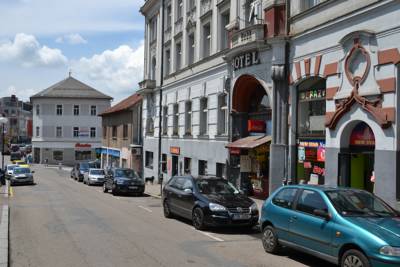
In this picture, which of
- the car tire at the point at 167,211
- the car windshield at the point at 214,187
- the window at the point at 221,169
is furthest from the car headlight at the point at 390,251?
the window at the point at 221,169

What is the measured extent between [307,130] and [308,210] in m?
9.86

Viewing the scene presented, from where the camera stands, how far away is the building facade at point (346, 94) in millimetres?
14469

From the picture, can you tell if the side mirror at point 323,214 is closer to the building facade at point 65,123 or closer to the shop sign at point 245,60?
the shop sign at point 245,60

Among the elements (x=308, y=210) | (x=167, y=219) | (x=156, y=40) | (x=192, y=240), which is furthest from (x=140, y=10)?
(x=308, y=210)

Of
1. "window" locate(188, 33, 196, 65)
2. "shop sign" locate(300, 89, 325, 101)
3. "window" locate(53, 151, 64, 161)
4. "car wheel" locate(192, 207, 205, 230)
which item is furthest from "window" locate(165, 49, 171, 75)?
"window" locate(53, 151, 64, 161)

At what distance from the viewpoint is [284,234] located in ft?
34.4

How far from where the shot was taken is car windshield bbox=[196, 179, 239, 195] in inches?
603

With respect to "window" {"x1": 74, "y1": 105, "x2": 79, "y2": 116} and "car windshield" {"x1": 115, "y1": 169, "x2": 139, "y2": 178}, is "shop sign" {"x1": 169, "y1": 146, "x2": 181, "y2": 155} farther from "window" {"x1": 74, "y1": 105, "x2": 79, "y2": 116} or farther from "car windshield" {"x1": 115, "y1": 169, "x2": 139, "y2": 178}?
"window" {"x1": 74, "y1": 105, "x2": 79, "y2": 116}

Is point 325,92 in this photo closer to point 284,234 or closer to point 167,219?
point 167,219

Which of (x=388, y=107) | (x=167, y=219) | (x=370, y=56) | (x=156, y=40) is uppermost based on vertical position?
(x=156, y=40)

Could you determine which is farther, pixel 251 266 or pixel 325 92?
pixel 325 92

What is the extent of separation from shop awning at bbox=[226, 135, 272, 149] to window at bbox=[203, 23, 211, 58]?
7254 mm

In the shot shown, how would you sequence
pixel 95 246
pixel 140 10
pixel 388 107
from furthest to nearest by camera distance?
pixel 140 10
pixel 388 107
pixel 95 246

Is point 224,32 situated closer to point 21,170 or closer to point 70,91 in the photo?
point 21,170
